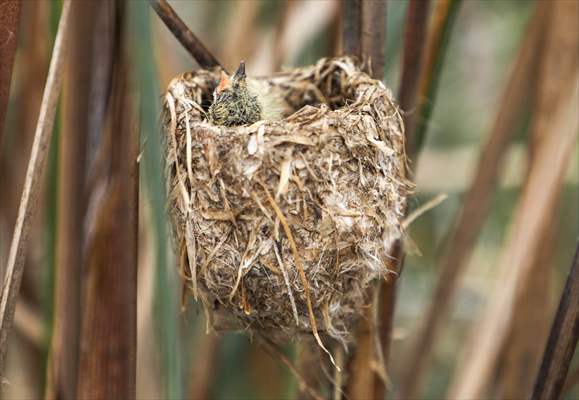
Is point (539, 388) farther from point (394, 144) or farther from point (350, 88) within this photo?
point (350, 88)

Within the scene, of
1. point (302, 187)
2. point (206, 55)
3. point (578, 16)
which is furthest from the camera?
point (578, 16)

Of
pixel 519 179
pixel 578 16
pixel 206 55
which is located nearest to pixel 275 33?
pixel 206 55

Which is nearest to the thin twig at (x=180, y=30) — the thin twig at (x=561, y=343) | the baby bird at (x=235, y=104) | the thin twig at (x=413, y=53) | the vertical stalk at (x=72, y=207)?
the baby bird at (x=235, y=104)

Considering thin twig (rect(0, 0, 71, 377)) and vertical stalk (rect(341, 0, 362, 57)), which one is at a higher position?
vertical stalk (rect(341, 0, 362, 57))

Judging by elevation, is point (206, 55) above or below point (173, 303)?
above

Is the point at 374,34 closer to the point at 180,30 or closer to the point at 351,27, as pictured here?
the point at 351,27

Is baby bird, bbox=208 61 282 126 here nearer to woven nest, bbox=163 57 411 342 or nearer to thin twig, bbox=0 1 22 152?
woven nest, bbox=163 57 411 342

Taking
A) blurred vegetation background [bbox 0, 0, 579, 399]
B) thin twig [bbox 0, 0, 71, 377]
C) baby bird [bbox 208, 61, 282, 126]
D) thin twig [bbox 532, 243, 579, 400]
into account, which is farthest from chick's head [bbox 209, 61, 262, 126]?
thin twig [bbox 532, 243, 579, 400]
